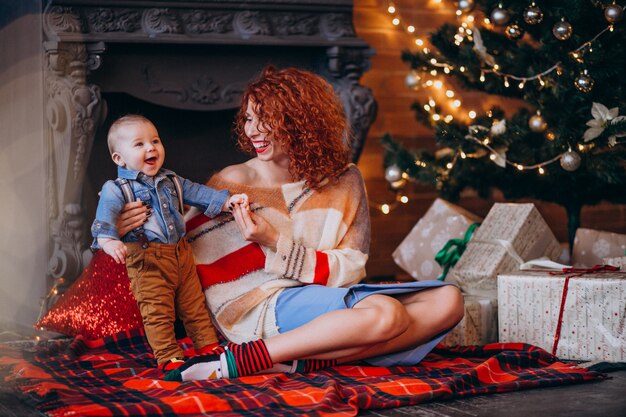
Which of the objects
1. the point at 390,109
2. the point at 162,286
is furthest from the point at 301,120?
the point at 390,109

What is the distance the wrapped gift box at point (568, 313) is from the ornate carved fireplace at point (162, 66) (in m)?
0.98

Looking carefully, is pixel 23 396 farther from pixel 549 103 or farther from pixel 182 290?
pixel 549 103

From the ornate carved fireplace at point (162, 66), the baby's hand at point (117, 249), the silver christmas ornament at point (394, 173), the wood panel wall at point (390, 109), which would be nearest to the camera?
the baby's hand at point (117, 249)

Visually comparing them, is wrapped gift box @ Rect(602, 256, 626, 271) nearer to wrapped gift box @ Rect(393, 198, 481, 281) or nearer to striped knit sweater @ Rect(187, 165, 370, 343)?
wrapped gift box @ Rect(393, 198, 481, 281)

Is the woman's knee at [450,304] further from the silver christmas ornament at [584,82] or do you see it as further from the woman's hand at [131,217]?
the silver christmas ornament at [584,82]

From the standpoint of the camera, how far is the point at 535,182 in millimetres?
3434

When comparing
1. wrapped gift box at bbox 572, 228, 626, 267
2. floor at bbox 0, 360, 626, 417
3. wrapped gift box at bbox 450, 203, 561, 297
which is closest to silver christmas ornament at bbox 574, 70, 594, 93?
wrapped gift box at bbox 450, 203, 561, 297

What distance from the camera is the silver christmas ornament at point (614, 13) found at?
2949mm

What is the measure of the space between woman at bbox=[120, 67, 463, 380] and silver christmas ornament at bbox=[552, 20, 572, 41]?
917mm

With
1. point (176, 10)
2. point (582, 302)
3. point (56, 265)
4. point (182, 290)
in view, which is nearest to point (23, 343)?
point (56, 265)

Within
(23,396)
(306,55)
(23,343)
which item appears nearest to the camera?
(23,396)

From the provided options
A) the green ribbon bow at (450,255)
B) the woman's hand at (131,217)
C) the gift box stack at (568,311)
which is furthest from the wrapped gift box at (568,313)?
the woman's hand at (131,217)

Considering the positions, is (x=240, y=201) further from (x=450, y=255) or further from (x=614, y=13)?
(x=614, y=13)

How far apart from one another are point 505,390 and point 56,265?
59.3 inches
